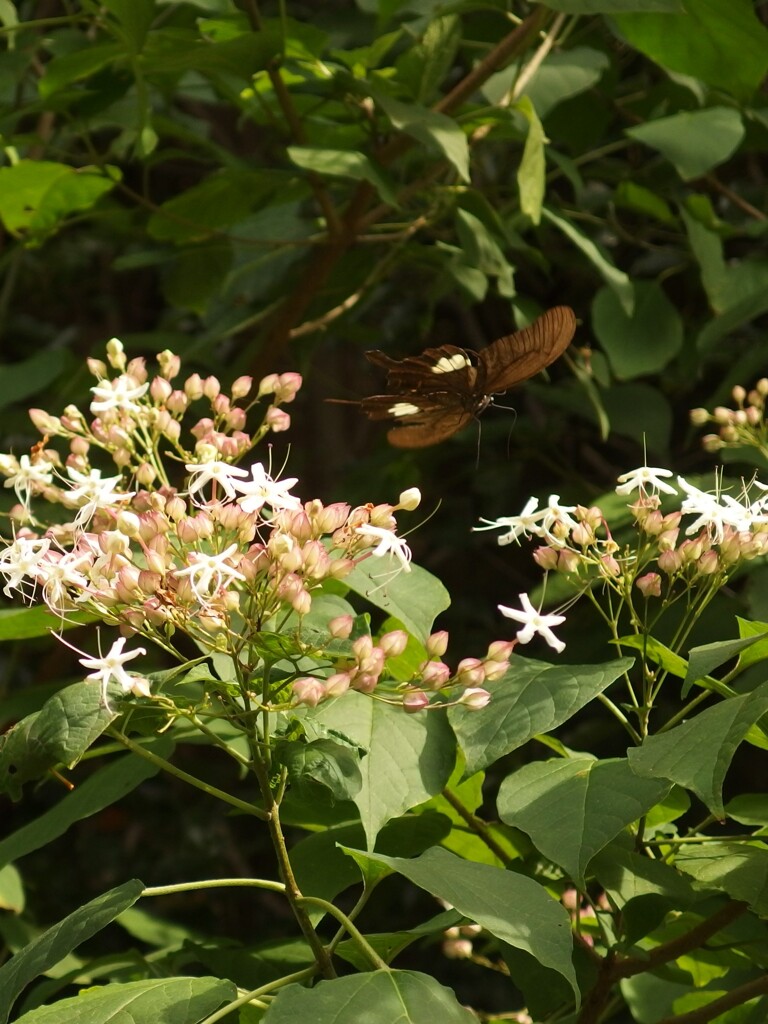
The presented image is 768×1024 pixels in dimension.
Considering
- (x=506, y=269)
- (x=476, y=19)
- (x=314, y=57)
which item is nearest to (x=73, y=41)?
(x=314, y=57)

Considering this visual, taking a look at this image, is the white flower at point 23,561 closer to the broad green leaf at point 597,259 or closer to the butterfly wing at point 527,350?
the butterfly wing at point 527,350

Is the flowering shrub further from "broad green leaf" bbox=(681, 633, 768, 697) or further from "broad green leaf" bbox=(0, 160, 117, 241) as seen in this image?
"broad green leaf" bbox=(0, 160, 117, 241)

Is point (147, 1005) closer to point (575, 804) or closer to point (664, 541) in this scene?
point (575, 804)

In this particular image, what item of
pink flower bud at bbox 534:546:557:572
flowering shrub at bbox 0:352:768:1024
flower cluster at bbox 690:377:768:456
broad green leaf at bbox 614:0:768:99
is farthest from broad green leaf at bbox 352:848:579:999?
broad green leaf at bbox 614:0:768:99

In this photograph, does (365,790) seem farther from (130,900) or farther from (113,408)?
(113,408)

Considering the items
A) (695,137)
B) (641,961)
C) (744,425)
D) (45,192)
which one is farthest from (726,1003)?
(45,192)


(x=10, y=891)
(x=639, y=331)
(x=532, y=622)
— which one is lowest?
(x=10, y=891)
